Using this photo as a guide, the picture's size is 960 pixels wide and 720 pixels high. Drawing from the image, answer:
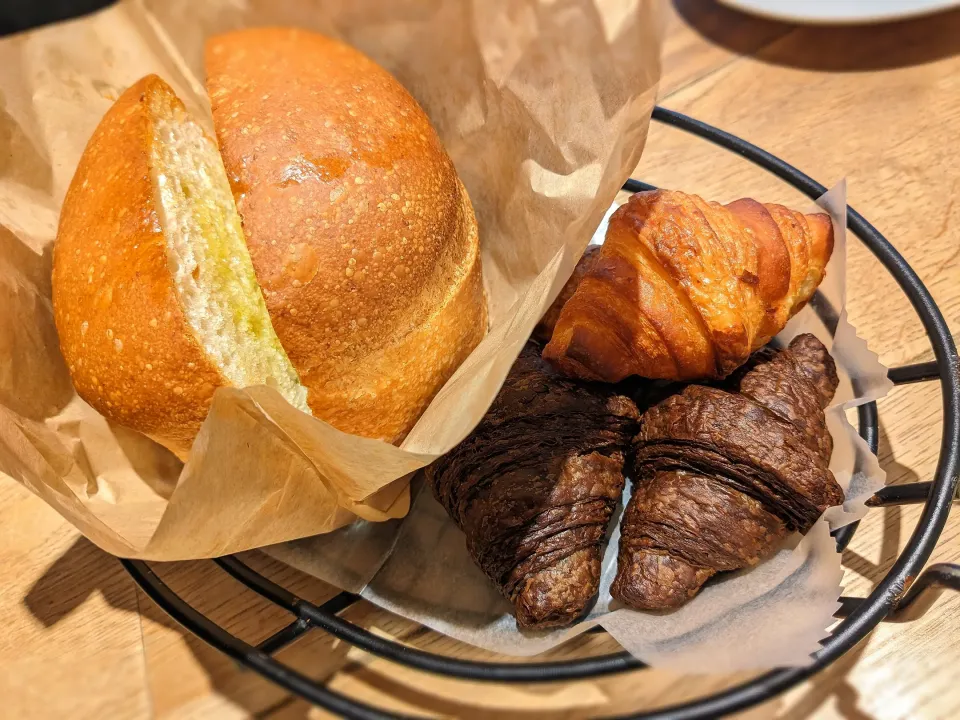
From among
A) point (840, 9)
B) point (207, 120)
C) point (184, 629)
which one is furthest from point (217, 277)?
point (840, 9)

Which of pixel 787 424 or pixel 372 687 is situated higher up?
pixel 787 424

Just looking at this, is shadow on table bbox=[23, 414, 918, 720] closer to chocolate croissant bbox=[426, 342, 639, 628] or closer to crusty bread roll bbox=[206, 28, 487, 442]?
chocolate croissant bbox=[426, 342, 639, 628]

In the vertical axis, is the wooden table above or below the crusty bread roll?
below

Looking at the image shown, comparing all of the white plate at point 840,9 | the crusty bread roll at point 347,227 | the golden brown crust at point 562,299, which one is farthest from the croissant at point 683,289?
the white plate at point 840,9

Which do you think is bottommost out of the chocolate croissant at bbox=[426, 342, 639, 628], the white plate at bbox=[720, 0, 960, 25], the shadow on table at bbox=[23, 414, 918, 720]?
the shadow on table at bbox=[23, 414, 918, 720]

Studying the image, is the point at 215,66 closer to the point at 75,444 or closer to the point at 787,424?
the point at 75,444

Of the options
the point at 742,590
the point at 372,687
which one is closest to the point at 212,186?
the point at 372,687

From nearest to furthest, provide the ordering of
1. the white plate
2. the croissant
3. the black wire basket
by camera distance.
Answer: the black wire basket < the croissant < the white plate

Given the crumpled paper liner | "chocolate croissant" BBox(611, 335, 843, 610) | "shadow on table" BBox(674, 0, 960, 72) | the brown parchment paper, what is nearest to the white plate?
"shadow on table" BBox(674, 0, 960, 72)
